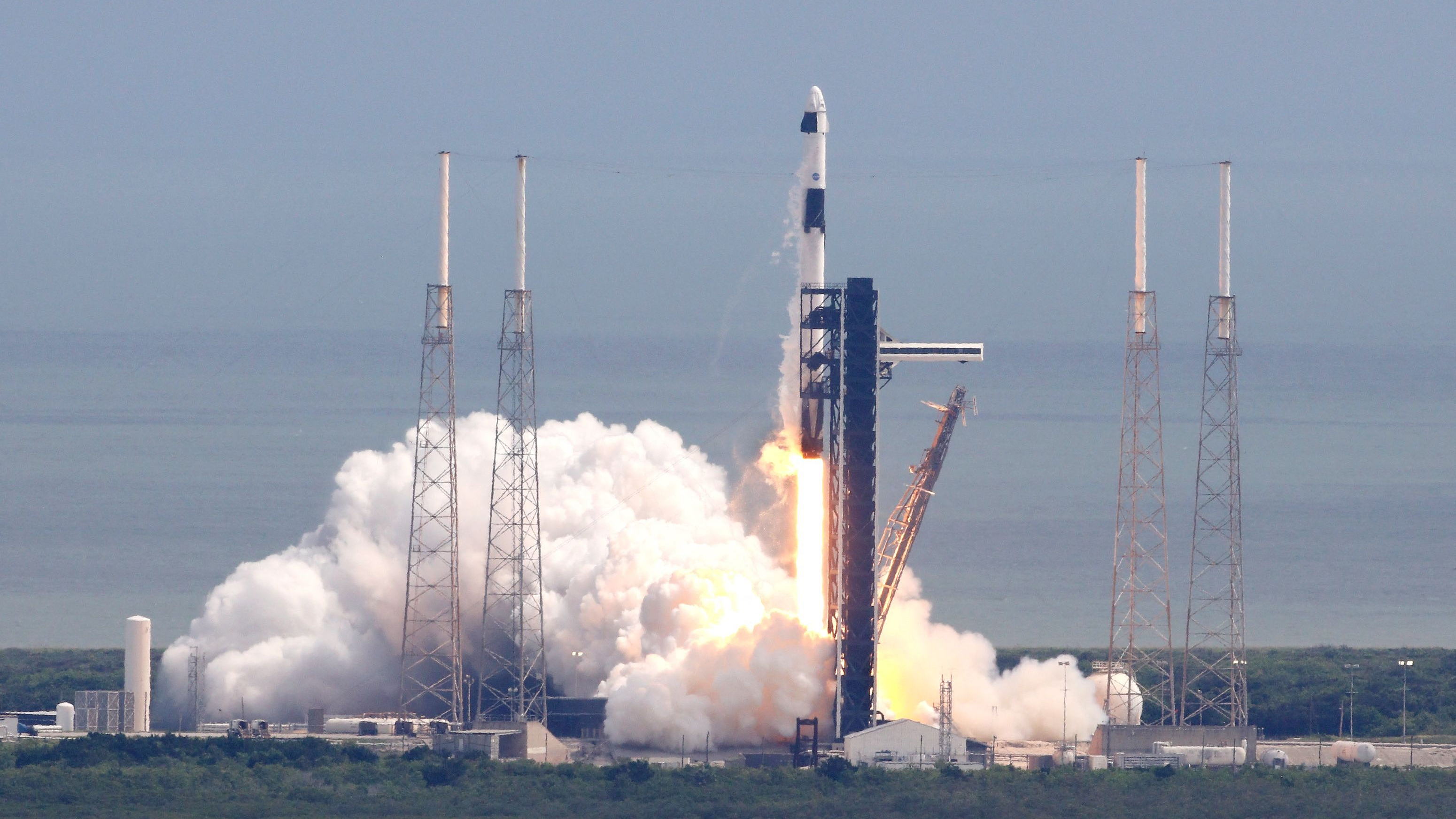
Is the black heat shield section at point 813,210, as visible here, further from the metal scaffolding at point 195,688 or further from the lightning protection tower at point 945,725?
the metal scaffolding at point 195,688

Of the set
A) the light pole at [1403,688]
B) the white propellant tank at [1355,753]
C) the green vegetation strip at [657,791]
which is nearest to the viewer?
the green vegetation strip at [657,791]

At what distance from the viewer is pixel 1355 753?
85750 mm

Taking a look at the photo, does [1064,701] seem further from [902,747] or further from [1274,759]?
[902,747]

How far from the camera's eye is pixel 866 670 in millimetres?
82000

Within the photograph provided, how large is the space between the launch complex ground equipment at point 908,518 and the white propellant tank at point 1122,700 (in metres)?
6.48

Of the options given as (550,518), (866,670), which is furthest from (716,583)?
(550,518)

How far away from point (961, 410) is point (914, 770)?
1023cm

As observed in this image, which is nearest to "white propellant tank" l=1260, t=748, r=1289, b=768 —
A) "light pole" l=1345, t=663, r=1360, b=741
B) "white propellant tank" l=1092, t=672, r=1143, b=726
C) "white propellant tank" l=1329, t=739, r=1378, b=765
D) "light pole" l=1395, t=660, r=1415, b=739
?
"white propellant tank" l=1329, t=739, r=1378, b=765

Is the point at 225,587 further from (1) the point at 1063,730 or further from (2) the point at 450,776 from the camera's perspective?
(1) the point at 1063,730

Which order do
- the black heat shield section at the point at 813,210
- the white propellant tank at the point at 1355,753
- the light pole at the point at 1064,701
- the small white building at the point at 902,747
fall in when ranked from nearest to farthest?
the small white building at the point at 902,747, the black heat shield section at the point at 813,210, the white propellant tank at the point at 1355,753, the light pole at the point at 1064,701

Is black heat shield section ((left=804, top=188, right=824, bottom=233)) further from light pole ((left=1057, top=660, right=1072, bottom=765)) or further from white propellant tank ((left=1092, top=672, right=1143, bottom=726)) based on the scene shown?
white propellant tank ((left=1092, top=672, right=1143, bottom=726))

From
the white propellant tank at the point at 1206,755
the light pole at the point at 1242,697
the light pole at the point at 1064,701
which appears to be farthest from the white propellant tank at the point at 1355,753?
the light pole at the point at 1064,701

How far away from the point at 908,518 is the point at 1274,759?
38.5ft

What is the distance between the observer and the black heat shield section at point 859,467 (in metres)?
81.7
